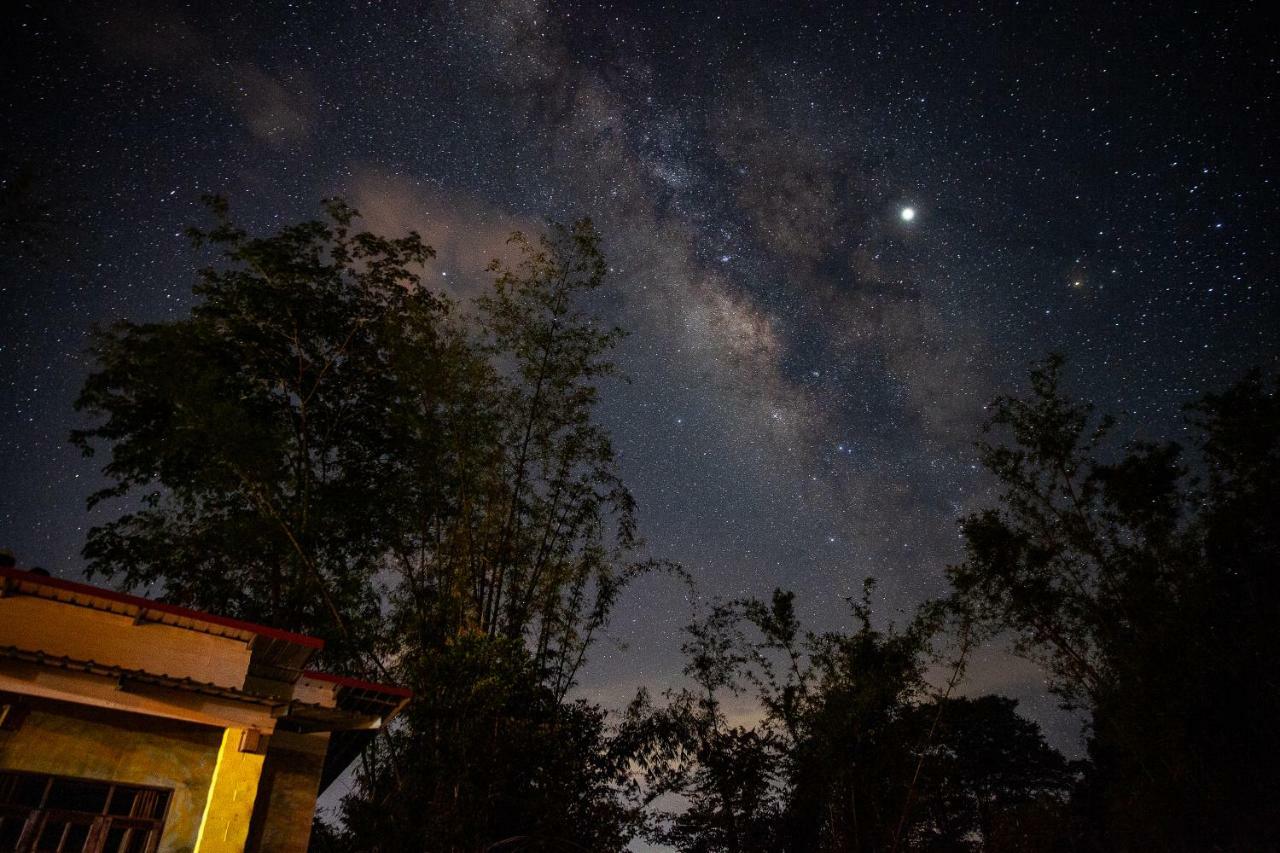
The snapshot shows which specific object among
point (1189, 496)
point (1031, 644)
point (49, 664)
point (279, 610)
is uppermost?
point (1189, 496)

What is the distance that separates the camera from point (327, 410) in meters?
15.1

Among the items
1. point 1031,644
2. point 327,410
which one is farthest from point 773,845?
point 327,410

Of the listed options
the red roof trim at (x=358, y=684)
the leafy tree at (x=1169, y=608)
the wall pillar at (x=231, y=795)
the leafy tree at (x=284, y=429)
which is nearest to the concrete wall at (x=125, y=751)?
the wall pillar at (x=231, y=795)

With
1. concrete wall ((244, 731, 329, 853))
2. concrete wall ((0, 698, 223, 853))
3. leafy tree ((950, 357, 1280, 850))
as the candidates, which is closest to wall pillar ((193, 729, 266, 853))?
concrete wall ((0, 698, 223, 853))

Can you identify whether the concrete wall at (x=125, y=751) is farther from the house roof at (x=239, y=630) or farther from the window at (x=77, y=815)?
the house roof at (x=239, y=630)

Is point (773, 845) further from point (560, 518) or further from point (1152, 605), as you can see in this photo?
point (560, 518)

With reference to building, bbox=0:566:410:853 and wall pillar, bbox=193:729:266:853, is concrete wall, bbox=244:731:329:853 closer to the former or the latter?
building, bbox=0:566:410:853

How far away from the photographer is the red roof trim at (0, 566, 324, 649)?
6793mm

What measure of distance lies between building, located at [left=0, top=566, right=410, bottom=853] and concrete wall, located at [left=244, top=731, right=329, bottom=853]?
1cm

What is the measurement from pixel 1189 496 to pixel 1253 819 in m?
9.80

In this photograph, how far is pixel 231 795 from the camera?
705 centimetres

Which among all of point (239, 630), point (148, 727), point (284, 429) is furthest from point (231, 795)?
point (284, 429)

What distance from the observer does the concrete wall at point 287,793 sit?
7.48 meters

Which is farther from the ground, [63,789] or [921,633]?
[921,633]
